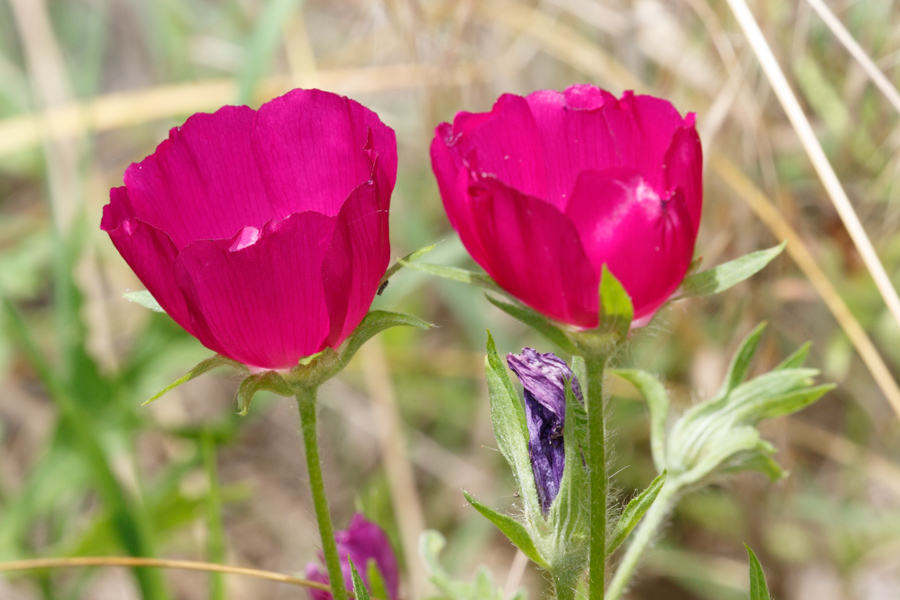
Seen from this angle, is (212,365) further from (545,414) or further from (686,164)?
(686,164)

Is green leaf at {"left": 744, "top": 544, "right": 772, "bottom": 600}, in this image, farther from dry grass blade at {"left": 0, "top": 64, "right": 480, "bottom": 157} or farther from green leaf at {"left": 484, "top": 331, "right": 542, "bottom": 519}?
dry grass blade at {"left": 0, "top": 64, "right": 480, "bottom": 157}

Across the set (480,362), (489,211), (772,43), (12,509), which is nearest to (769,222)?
(772,43)

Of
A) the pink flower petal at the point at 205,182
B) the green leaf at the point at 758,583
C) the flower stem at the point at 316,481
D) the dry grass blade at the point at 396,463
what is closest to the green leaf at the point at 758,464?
the green leaf at the point at 758,583

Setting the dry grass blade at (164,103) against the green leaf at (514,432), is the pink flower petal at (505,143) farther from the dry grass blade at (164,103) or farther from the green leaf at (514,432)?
the dry grass blade at (164,103)

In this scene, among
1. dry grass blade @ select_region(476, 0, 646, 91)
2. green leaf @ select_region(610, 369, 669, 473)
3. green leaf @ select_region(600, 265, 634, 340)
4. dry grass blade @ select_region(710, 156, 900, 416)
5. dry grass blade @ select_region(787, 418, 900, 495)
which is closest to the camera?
green leaf @ select_region(600, 265, 634, 340)

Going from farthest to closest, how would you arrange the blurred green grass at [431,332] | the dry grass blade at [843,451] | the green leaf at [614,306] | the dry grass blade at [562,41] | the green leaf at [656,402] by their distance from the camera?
the dry grass blade at [843,451], the dry grass blade at [562,41], the blurred green grass at [431,332], the green leaf at [656,402], the green leaf at [614,306]

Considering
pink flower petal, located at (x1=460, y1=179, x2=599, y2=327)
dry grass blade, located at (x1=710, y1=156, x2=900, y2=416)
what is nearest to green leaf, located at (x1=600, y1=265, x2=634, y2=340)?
pink flower petal, located at (x1=460, y1=179, x2=599, y2=327)

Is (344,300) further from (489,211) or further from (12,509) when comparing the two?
(12,509)
